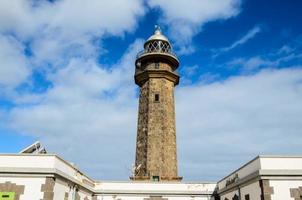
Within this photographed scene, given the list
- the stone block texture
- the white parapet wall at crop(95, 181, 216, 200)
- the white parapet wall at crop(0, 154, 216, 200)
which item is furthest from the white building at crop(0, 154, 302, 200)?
the stone block texture

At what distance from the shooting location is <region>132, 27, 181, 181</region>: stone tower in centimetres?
2550

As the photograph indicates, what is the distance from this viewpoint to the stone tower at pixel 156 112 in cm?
2550

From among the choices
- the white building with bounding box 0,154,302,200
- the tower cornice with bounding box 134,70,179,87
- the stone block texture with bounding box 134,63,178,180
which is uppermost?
the tower cornice with bounding box 134,70,179,87

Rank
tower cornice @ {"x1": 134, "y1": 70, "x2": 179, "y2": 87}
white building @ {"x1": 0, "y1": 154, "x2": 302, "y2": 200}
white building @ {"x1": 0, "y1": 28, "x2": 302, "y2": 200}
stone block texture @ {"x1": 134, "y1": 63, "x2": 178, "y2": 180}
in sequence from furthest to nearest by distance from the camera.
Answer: tower cornice @ {"x1": 134, "y1": 70, "x2": 179, "y2": 87}, stone block texture @ {"x1": 134, "y1": 63, "x2": 178, "y2": 180}, white building @ {"x1": 0, "y1": 28, "x2": 302, "y2": 200}, white building @ {"x1": 0, "y1": 154, "x2": 302, "y2": 200}

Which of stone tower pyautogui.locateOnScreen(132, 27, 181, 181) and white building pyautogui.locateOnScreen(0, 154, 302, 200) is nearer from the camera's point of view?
white building pyautogui.locateOnScreen(0, 154, 302, 200)

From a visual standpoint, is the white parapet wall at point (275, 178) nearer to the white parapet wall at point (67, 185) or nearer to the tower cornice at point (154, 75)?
the white parapet wall at point (67, 185)

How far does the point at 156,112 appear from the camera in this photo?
27.2m

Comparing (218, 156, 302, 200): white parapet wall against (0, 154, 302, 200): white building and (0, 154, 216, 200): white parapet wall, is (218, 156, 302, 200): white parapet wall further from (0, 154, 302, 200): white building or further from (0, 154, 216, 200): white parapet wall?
(0, 154, 216, 200): white parapet wall

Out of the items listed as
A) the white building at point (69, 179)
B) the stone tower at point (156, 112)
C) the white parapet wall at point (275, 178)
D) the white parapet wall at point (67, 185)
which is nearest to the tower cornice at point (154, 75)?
the stone tower at point (156, 112)

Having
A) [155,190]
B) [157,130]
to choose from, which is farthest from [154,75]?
[155,190]

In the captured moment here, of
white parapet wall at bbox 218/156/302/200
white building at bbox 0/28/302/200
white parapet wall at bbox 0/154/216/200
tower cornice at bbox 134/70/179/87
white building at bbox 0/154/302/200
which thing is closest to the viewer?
white parapet wall at bbox 218/156/302/200

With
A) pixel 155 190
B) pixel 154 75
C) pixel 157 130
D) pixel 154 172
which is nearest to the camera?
pixel 155 190

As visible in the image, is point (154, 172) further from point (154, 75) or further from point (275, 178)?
point (275, 178)

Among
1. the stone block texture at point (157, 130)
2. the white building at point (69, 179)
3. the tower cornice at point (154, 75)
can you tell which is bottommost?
the white building at point (69, 179)
